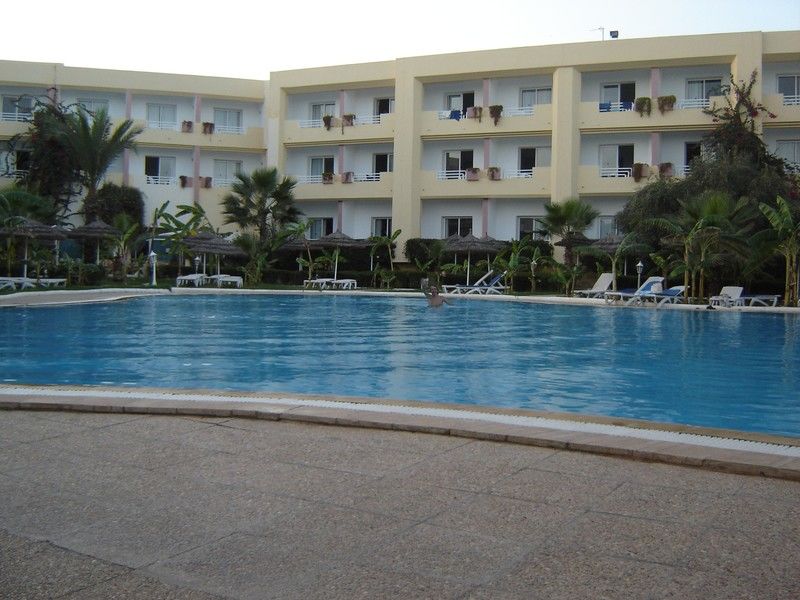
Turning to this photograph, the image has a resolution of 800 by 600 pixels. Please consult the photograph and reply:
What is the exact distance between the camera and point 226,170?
43125 millimetres

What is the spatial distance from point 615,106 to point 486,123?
538 centimetres

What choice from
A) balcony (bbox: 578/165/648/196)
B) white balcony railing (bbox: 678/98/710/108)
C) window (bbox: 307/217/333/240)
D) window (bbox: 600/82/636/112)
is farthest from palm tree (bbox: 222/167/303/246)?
white balcony railing (bbox: 678/98/710/108)

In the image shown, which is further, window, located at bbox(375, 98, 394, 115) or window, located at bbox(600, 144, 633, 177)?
window, located at bbox(375, 98, 394, 115)

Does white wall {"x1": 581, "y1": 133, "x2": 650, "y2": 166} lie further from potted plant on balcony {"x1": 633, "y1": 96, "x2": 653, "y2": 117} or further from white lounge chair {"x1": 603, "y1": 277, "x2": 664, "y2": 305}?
white lounge chair {"x1": 603, "y1": 277, "x2": 664, "y2": 305}

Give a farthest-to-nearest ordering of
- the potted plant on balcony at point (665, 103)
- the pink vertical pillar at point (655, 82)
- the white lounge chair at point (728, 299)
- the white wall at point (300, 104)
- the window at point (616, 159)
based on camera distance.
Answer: the white wall at point (300, 104) < the window at point (616, 159) < the pink vertical pillar at point (655, 82) < the potted plant on balcony at point (665, 103) < the white lounge chair at point (728, 299)

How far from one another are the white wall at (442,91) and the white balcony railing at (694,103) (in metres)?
8.70

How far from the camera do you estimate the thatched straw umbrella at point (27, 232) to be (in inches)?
1033

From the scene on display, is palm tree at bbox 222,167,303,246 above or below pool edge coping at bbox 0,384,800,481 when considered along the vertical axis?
above

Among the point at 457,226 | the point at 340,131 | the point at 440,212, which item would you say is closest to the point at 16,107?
the point at 340,131

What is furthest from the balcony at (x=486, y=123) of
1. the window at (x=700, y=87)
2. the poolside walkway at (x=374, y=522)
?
→ the poolside walkway at (x=374, y=522)

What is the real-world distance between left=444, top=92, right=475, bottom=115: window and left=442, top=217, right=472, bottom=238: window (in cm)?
489

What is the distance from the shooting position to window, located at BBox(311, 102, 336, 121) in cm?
4169

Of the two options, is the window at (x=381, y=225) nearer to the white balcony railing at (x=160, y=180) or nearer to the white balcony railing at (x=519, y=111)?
the white balcony railing at (x=519, y=111)

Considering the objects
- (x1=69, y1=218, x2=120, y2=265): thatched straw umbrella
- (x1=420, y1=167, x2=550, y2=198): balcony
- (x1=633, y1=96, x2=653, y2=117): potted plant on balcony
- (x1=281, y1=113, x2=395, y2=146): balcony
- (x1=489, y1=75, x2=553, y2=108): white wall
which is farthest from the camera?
(x1=281, y1=113, x2=395, y2=146): balcony
